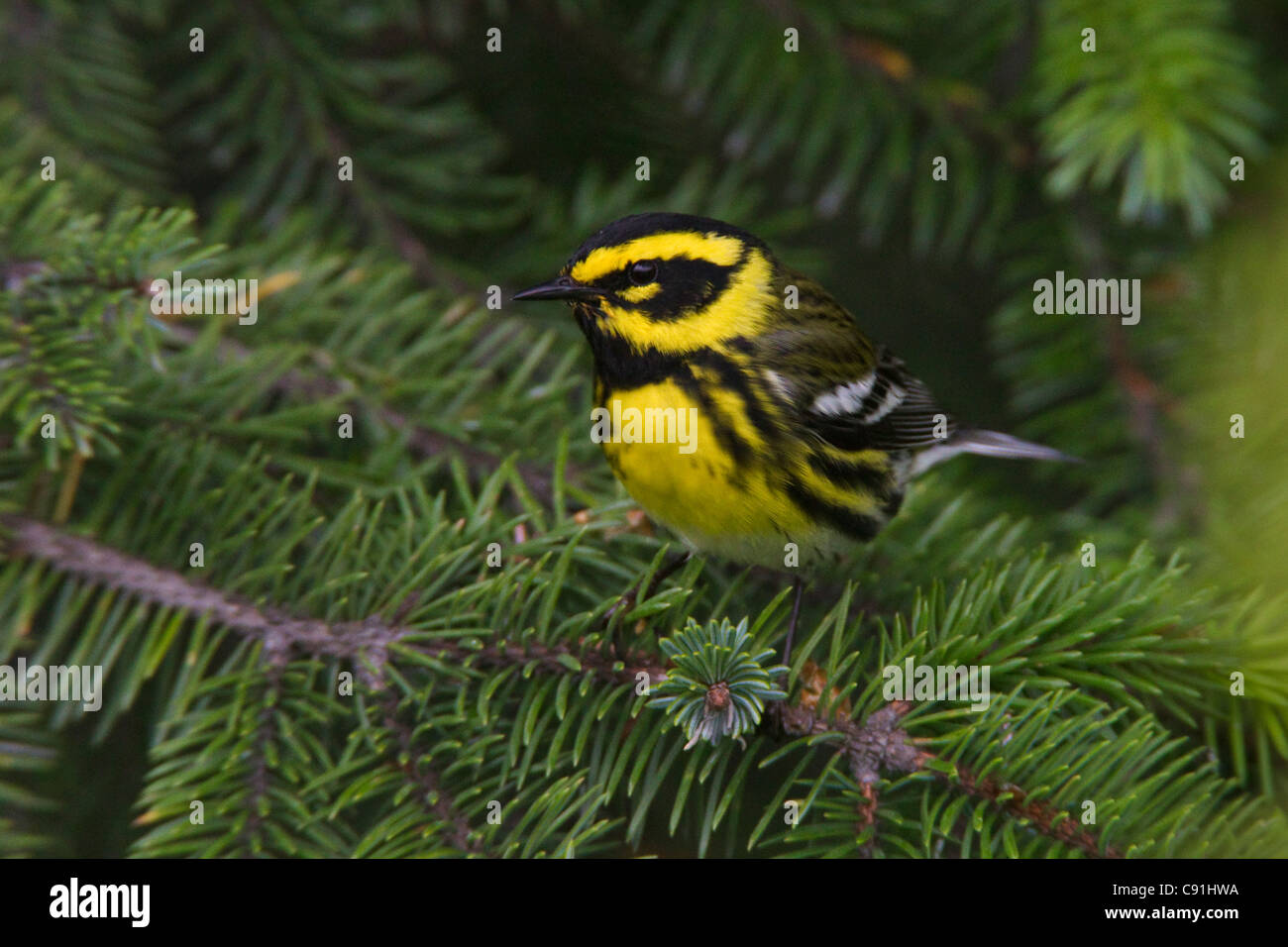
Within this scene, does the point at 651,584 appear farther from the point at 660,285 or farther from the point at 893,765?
the point at 660,285

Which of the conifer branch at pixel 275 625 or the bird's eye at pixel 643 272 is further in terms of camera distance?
the bird's eye at pixel 643 272

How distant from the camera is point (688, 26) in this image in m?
2.31

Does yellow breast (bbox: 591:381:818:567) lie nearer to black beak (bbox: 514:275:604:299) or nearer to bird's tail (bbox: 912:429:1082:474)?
black beak (bbox: 514:275:604:299)

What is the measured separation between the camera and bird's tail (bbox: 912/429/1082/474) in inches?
87.8

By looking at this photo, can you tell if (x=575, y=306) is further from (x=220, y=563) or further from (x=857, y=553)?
(x=220, y=563)

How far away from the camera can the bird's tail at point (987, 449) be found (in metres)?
2.23

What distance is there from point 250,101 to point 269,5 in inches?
7.4

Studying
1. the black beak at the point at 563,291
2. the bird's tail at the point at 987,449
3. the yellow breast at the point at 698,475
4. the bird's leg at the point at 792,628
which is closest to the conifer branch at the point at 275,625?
the bird's leg at the point at 792,628

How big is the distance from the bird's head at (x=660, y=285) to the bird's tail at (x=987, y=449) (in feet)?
1.71

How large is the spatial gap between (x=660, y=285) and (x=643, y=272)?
4 cm

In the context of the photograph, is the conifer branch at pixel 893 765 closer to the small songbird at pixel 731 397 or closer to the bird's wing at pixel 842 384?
the small songbird at pixel 731 397

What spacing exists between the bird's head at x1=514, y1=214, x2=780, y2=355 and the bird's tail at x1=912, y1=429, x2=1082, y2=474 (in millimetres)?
522
